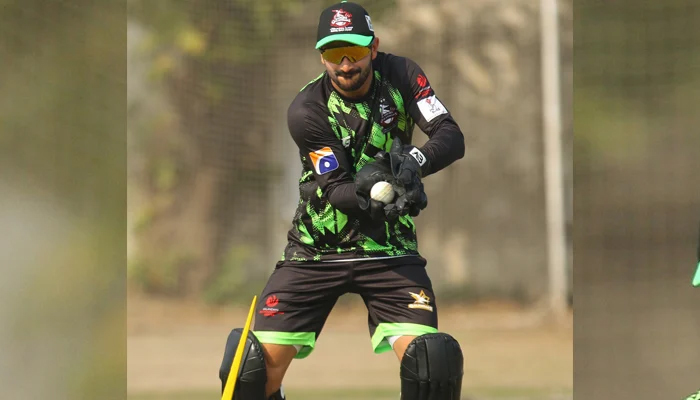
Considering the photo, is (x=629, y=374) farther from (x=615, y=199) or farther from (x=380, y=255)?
(x=380, y=255)

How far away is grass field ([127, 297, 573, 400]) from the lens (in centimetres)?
768

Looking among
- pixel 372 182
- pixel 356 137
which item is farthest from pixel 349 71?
pixel 372 182

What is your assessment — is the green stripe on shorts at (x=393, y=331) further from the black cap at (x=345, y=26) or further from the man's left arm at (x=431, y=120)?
the black cap at (x=345, y=26)

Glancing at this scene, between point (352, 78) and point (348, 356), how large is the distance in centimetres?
470

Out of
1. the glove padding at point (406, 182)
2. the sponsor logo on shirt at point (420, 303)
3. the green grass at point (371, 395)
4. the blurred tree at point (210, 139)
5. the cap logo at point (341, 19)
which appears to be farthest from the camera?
the blurred tree at point (210, 139)

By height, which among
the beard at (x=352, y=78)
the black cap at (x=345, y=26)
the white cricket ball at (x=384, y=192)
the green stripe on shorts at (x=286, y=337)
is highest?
the black cap at (x=345, y=26)

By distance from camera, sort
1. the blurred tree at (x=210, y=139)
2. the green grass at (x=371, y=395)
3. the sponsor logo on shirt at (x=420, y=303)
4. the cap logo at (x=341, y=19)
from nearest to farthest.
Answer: the cap logo at (x=341, y=19) < the sponsor logo on shirt at (x=420, y=303) < the green grass at (x=371, y=395) < the blurred tree at (x=210, y=139)

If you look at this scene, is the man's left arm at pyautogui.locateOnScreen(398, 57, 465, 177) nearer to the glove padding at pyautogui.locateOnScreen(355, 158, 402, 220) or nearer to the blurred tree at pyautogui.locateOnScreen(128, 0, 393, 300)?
the glove padding at pyautogui.locateOnScreen(355, 158, 402, 220)

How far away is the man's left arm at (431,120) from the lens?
438 cm

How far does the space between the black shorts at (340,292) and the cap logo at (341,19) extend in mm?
1030

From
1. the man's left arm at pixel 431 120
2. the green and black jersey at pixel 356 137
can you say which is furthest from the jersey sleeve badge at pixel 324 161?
the man's left arm at pixel 431 120

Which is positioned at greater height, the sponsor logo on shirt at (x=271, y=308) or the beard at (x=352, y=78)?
the beard at (x=352, y=78)

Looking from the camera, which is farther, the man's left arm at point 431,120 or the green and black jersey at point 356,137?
the green and black jersey at point 356,137

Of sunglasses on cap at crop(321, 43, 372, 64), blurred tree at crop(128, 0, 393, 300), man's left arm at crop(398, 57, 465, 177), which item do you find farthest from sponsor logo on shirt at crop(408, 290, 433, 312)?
blurred tree at crop(128, 0, 393, 300)
